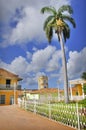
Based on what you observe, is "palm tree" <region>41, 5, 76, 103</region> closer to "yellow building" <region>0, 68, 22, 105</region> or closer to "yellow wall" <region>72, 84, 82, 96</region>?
"yellow wall" <region>72, 84, 82, 96</region>

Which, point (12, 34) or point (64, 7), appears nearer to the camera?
point (12, 34)

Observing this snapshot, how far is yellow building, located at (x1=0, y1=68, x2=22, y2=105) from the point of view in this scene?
15.0m

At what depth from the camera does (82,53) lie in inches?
294

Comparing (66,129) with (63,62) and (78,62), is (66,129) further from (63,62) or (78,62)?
(63,62)

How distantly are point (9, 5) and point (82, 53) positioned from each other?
9.80ft

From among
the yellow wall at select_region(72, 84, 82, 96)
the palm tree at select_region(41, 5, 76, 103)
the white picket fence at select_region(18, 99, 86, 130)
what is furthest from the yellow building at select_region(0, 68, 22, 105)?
the white picket fence at select_region(18, 99, 86, 130)

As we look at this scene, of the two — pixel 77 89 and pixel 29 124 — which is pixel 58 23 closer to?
pixel 29 124

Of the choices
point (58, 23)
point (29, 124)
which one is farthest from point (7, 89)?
point (29, 124)

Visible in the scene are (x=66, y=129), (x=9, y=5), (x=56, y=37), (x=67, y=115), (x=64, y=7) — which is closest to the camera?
(x=66, y=129)

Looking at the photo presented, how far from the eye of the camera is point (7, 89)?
15250 mm

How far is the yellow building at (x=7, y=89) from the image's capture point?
15.0 m

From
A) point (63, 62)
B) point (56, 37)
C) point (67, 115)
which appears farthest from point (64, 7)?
point (67, 115)

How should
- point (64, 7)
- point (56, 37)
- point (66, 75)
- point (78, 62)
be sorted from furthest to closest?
1. point (56, 37)
2. point (64, 7)
3. point (66, 75)
4. point (78, 62)

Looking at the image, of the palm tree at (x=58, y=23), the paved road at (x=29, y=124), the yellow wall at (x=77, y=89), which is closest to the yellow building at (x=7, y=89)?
the yellow wall at (x=77, y=89)
